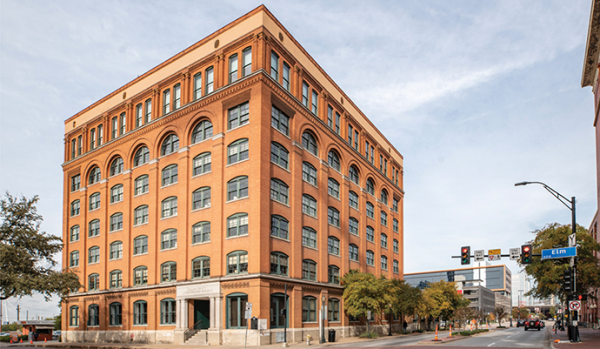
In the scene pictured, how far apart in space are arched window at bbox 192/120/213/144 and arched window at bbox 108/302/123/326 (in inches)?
759

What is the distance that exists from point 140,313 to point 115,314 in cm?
488

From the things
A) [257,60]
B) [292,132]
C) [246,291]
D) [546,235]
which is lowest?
[246,291]

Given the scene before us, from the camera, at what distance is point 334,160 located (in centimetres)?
5275

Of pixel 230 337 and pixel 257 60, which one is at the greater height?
pixel 257 60

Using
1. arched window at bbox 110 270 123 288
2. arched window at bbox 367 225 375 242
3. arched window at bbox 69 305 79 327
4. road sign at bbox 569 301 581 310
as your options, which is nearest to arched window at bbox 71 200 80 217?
arched window at bbox 69 305 79 327

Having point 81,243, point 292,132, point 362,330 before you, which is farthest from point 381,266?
point 81,243

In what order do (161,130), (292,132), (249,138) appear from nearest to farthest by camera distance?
(249,138), (292,132), (161,130)

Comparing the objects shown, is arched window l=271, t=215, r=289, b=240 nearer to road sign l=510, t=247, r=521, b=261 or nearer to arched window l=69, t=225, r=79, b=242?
road sign l=510, t=247, r=521, b=261

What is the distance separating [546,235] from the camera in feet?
146

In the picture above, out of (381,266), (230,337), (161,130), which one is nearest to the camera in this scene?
(230,337)

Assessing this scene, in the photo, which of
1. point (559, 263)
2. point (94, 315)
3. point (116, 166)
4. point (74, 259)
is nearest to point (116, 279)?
point (94, 315)

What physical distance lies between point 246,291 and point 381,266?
101 feet

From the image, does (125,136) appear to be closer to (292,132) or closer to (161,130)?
(161,130)

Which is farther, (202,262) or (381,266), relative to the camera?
(381,266)
